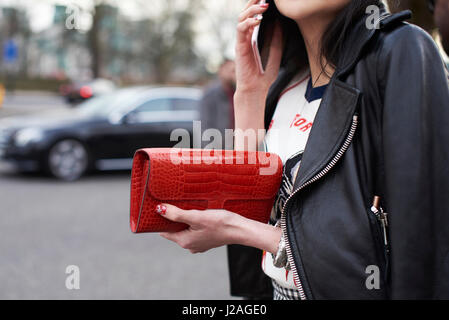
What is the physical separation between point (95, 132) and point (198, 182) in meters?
8.29

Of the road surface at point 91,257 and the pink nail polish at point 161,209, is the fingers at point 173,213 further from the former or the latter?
the road surface at point 91,257

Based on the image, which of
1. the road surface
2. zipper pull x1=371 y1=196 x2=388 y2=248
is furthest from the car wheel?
zipper pull x1=371 y1=196 x2=388 y2=248

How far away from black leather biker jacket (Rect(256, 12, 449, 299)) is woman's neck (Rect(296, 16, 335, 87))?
6.7 inches

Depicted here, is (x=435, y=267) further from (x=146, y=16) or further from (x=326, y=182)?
(x=146, y=16)

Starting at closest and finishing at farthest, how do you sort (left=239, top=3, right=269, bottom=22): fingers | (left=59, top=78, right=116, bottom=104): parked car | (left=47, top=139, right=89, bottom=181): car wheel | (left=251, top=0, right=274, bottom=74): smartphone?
(left=239, top=3, right=269, bottom=22): fingers < (left=251, top=0, right=274, bottom=74): smartphone < (left=47, top=139, right=89, bottom=181): car wheel < (left=59, top=78, right=116, bottom=104): parked car

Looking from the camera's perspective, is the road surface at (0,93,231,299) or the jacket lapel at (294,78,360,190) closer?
the jacket lapel at (294,78,360,190)

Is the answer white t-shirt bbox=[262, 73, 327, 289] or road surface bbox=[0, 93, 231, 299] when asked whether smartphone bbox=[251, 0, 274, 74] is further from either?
road surface bbox=[0, 93, 231, 299]

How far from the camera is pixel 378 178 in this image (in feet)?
3.90

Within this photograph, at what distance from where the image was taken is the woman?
1.08 m

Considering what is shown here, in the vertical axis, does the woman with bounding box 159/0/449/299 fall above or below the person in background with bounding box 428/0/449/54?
below

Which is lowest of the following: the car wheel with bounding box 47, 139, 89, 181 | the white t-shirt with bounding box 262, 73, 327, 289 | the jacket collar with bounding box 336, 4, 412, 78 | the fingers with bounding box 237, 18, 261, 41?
the car wheel with bounding box 47, 139, 89, 181

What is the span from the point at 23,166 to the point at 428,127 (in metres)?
8.70

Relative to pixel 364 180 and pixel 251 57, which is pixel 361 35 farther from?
pixel 251 57

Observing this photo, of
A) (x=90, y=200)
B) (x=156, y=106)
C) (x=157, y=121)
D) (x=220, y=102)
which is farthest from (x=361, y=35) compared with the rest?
(x=156, y=106)
